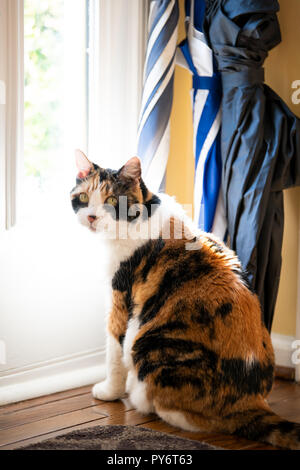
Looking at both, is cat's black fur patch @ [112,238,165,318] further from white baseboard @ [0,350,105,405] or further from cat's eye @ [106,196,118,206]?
white baseboard @ [0,350,105,405]

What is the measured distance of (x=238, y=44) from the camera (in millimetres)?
2051

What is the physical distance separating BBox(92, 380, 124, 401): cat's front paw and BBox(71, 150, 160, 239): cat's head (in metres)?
0.52

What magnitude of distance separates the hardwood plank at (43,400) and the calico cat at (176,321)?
16 centimetres

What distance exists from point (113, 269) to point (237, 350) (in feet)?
1.58

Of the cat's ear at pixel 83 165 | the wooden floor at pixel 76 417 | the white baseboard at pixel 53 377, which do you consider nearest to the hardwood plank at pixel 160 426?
the wooden floor at pixel 76 417

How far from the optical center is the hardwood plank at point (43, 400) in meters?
1.89

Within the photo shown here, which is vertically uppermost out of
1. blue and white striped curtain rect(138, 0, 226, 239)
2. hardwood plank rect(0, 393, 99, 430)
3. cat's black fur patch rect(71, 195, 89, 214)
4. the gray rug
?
blue and white striped curtain rect(138, 0, 226, 239)

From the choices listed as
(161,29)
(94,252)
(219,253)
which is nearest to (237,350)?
(219,253)

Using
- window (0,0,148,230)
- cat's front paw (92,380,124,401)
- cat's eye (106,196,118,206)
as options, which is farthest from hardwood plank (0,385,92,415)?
cat's eye (106,196,118,206)

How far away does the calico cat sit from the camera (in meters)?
1.59

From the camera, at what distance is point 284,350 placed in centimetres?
236

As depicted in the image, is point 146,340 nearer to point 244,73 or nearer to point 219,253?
point 219,253

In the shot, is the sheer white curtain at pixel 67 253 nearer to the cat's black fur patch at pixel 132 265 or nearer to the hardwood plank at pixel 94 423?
the cat's black fur patch at pixel 132 265

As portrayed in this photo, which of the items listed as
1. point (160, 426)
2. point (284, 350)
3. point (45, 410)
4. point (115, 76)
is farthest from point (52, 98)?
point (284, 350)
